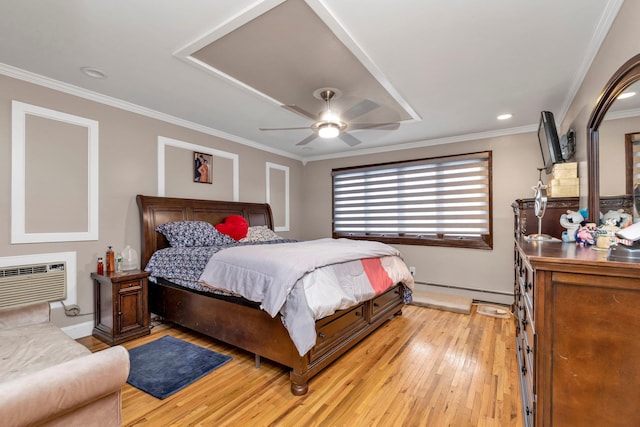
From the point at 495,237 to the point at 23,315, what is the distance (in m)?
5.08

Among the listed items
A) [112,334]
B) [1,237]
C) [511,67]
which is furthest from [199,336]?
[511,67]

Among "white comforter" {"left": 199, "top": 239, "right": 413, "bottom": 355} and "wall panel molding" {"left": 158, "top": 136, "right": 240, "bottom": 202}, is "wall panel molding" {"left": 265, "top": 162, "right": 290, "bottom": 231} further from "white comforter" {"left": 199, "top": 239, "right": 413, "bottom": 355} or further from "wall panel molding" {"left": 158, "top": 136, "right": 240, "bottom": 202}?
"white comforter" {"left": 199, "top": 239, "right": 413, "bottom": 355}

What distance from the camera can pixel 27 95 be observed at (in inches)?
107

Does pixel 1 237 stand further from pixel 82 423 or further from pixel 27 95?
pixel 82 423

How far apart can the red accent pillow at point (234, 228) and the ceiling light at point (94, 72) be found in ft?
6.74

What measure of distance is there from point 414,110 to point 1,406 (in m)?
3.82

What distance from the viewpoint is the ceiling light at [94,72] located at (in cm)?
260

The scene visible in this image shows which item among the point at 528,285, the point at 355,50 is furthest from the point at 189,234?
the point at 528,285

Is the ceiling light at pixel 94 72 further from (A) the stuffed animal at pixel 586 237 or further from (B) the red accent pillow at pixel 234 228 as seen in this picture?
(A) the stuffed animal at pixel 586 237


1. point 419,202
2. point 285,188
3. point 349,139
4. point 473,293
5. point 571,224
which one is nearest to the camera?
point 571,224

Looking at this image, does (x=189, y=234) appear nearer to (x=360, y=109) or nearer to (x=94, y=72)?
(x=94, y=72)

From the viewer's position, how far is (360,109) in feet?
11.2

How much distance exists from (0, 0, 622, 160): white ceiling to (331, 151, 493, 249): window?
1.06m

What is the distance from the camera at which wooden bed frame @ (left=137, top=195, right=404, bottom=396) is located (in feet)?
7.25
